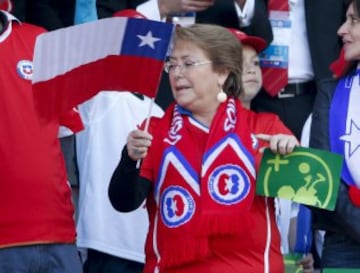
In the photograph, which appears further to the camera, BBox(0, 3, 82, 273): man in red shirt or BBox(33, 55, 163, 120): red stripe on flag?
BBox(0, 3, 82, 273): man in red shirt

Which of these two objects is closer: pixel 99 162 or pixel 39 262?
pixel 39 262

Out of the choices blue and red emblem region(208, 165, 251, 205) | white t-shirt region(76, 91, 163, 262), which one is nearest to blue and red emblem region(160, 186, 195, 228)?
blue and red emblem region(208, 165, 251, 205)

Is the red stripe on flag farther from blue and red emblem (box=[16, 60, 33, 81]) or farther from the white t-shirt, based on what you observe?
the white t-shirt

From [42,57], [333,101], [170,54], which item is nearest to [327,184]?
[333,101]

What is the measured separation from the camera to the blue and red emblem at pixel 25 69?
6086 millimetres

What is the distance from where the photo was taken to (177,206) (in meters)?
5.74

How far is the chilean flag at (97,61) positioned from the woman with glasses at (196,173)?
176 millimetres

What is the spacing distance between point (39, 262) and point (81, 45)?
3.34 ft

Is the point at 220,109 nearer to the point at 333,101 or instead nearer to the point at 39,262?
the point at 333,101

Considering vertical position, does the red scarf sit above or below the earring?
below

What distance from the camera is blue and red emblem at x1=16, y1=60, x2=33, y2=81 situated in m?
6.09

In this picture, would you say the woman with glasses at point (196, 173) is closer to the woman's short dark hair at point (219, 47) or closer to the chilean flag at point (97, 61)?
the woman's short dark hair at point (219, 47)

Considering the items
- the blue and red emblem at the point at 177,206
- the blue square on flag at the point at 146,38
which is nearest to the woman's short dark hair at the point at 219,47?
the blue square on flag at the point at 146,38

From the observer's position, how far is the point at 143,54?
229 inches
